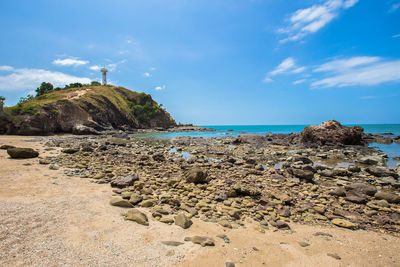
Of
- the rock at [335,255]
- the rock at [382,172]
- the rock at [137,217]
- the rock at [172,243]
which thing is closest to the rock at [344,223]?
the rock at [335,255]

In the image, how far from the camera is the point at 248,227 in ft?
17.1

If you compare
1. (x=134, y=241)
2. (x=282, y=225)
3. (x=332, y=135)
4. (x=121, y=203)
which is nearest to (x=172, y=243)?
(x=134, y=241)

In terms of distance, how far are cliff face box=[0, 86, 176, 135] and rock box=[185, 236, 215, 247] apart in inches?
1627

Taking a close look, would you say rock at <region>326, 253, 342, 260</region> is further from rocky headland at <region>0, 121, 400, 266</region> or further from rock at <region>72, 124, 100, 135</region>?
rock at <region>72, 124, 100, 135</region>

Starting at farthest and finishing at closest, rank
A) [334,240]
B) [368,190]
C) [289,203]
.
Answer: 1. [368,190]
2. [289,203]
3. [334,240]

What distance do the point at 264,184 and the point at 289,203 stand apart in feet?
7.31

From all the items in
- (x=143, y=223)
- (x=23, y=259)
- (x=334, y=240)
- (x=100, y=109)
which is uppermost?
(x=100, y=109)

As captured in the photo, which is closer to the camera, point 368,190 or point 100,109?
point 368,190

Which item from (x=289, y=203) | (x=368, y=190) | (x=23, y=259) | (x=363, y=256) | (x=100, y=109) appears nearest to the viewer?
(x=23, y=259)

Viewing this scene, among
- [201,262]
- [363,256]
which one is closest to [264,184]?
[363,256]

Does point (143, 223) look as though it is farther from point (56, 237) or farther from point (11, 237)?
point (11, 237)

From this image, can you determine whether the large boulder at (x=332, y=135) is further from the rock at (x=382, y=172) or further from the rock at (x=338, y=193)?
the rock at (x=338, y=193)

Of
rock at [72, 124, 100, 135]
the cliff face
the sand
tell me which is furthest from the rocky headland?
rock at [72, 124, 100, 135]

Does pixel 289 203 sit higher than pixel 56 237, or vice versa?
pixel 56 237
